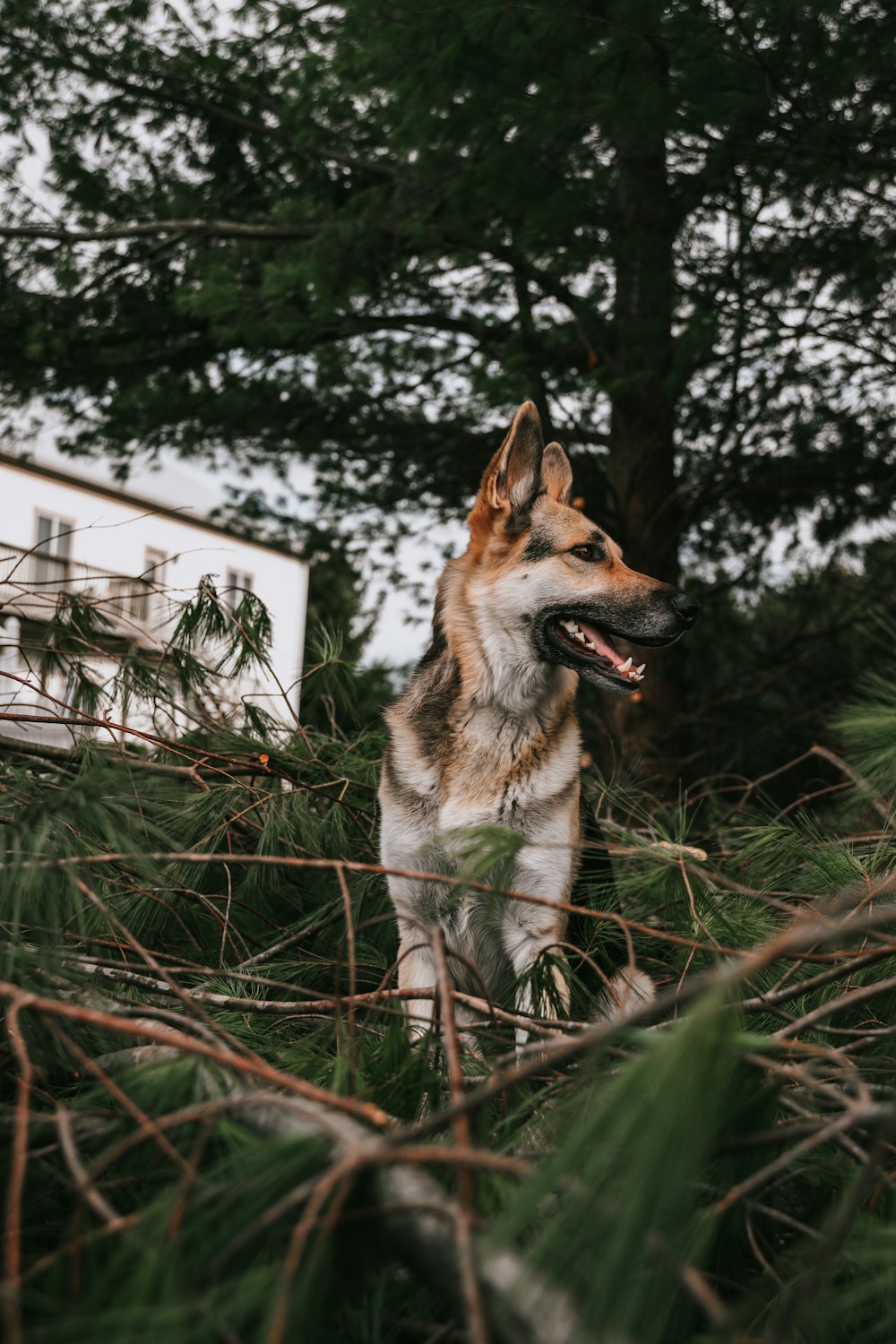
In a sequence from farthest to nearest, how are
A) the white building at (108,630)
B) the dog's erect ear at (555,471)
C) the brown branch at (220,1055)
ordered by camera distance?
the dog's erect ear at (555,471), the white building at (108,630), the brown branch at (220,1055)

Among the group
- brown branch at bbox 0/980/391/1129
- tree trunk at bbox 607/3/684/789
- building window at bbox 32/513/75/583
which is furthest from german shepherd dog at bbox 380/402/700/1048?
brown branch at bbox 0/980/391/1129

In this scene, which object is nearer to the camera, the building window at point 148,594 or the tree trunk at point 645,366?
the building window at point 148,594

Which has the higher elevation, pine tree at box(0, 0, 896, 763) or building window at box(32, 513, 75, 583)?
pine tree at box(0, 0, 896, 763)

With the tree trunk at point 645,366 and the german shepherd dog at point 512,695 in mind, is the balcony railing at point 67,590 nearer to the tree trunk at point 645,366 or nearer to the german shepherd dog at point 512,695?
the german shepherd dog at point 512,695

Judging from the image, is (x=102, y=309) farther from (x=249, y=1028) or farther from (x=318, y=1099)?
(x=318, y=1099)

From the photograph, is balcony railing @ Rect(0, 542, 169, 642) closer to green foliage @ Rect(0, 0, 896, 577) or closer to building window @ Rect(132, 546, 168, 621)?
building window @ Rect(132, 546, 168, 621)

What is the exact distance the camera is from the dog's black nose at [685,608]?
3617 mm

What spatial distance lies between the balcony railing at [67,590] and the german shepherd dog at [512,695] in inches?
40.9

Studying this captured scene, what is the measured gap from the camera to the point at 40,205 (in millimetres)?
8656

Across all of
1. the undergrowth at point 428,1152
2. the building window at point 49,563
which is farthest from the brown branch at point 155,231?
the undergrowth at point 428,1152

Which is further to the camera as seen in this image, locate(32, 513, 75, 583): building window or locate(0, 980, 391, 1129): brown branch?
locate(32, 513, 75, 583): building window

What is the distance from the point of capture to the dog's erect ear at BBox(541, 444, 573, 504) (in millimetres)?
3850

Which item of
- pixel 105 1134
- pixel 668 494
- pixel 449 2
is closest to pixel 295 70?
pixel 449 2

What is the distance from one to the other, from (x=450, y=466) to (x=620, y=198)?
2991 mm
